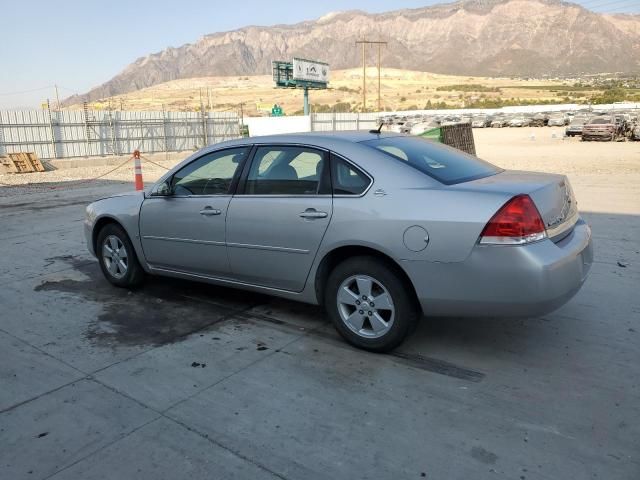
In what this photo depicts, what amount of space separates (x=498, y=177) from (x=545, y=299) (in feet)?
3.62

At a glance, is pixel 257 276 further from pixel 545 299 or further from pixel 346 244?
pixel 545 299

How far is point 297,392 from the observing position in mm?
3504

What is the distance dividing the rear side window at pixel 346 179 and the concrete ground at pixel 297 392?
3.81 ft

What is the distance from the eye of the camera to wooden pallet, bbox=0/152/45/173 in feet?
Answer: 74.3

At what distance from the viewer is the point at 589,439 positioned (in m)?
2.93

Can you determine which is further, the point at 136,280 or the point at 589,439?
the point at 136,280

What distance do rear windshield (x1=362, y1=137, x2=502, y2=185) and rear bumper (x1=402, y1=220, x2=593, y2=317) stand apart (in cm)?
65

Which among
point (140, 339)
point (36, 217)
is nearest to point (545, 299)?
point (140, 339)

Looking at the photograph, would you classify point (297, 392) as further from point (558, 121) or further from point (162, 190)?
point (558, 121)

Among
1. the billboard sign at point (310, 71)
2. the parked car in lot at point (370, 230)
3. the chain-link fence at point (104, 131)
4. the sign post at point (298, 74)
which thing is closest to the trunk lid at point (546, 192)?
the parked car in lot at point (370, 230)

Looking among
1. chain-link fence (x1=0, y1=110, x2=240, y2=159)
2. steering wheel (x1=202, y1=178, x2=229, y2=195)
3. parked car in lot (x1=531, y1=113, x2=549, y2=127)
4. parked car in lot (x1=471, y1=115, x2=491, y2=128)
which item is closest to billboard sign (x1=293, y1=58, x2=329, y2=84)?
chain-link fence (x1=0, y1=110, x2=240, y2=159)

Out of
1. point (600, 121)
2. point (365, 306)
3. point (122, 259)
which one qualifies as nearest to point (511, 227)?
point (365, 306)

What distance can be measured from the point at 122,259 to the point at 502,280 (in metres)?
3.79

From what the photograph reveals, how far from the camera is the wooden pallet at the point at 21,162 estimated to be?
22.6m
